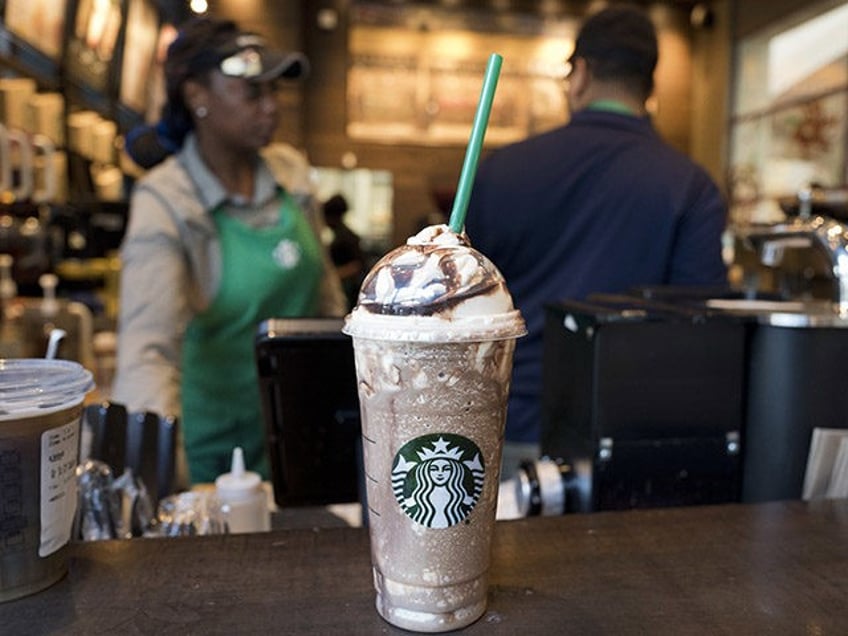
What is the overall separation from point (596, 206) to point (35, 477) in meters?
1.20

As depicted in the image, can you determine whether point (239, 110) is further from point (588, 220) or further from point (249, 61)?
point (588, 220)

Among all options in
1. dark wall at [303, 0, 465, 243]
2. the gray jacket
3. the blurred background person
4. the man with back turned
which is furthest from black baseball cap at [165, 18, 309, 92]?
dark wall at [303, 0, 465, 243]

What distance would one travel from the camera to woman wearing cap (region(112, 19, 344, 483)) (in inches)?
63.0

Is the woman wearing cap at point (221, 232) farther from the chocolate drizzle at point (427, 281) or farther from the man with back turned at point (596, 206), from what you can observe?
the chocolate drizzle at point (427, 281)

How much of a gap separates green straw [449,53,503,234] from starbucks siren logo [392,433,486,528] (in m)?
0.17

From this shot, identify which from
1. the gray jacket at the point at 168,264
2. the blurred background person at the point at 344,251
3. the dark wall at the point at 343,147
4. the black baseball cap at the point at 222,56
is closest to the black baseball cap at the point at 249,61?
the black baseball cap at the point at 222,56

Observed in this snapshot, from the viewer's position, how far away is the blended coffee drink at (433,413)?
561 millimetres

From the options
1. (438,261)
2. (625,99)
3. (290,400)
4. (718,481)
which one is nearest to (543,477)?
(718,481)

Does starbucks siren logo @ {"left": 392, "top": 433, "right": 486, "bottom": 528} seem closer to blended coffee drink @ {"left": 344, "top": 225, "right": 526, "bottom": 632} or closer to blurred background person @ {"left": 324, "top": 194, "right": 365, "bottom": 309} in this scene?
blended coffee drink @ {"left": 344, "top": 225, "right": 526, "bottom": 632}

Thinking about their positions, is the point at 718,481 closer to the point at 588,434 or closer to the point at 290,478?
the point at 588,434

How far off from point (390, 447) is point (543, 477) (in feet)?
1.46

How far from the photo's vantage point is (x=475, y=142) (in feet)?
2.04

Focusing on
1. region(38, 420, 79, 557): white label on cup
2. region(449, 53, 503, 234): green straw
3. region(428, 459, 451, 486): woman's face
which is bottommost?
region(38, 420, 79, 557): white label on cup

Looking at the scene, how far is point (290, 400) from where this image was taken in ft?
3.47
